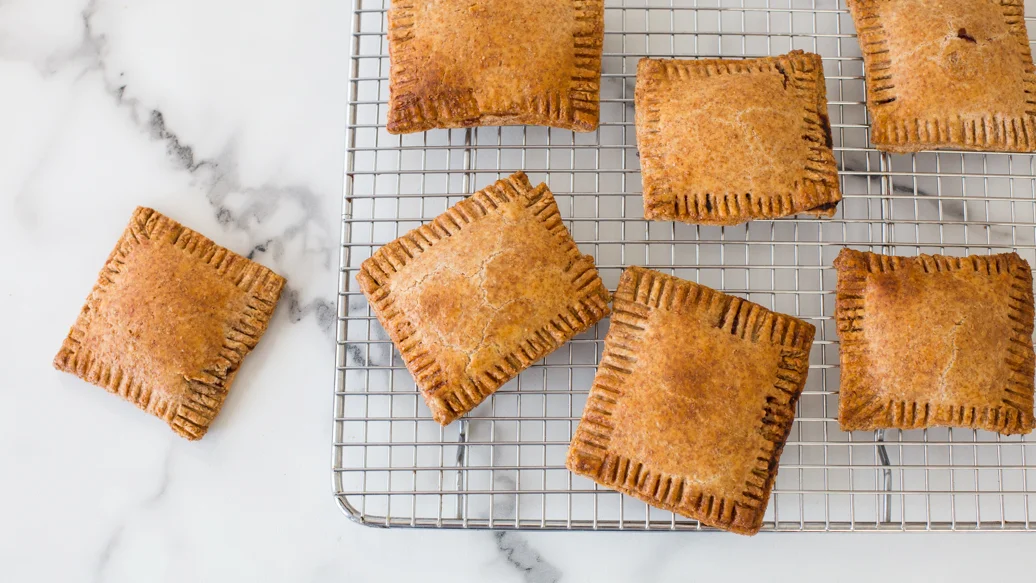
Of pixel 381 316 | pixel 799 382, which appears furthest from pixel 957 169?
pixel 381 316

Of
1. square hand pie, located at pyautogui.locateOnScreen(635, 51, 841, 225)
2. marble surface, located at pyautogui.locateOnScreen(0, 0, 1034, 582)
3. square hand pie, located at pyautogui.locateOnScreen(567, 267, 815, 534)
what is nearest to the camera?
square hand pie, located at pyautogui.locateOnScreen(567, 267, 815, 534)

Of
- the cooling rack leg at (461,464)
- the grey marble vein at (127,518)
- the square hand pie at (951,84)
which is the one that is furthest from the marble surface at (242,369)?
the square hand pie at (951,84)

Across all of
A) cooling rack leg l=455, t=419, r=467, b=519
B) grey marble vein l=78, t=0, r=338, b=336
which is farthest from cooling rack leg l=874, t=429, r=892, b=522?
grey marble vein l=78, t=0, r=338, b=336

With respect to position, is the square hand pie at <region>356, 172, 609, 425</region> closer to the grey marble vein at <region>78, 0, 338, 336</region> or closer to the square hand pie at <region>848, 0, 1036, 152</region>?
the grey marble vein at <region>78, 0, 338, 336</region>

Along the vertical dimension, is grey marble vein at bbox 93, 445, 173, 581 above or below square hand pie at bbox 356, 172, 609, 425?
below

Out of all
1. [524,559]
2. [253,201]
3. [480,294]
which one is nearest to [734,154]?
[480,294]

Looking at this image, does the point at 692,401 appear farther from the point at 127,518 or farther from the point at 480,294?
the point at 127,518

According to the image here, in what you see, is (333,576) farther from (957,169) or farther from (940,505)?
(957,169)
